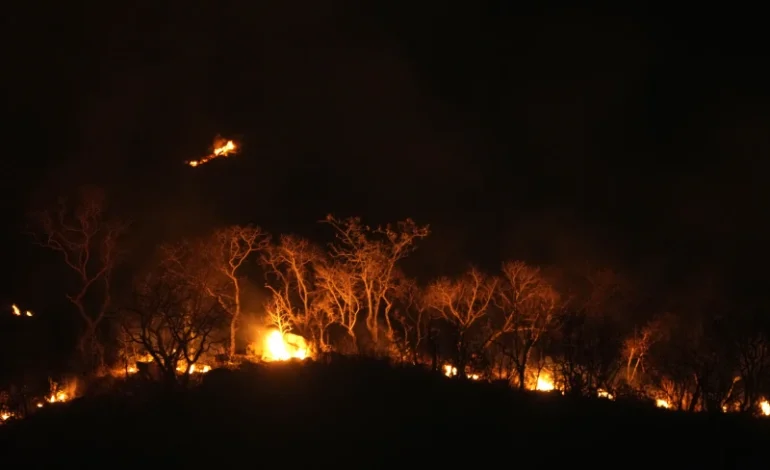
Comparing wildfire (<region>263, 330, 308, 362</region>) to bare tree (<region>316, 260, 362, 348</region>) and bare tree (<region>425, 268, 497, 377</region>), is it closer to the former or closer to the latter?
bare tree (<region>316, 260, 362, 348</region>)

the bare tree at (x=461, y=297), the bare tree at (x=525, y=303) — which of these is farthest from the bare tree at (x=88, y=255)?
the bare tree at (x=525, y=303)

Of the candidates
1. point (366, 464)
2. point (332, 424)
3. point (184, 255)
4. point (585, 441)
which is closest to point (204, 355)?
point (184, 255)

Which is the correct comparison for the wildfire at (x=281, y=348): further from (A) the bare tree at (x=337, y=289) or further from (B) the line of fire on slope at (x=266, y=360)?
(A) the bare tree at (x=337, y=289)

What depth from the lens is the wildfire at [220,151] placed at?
3904 cm

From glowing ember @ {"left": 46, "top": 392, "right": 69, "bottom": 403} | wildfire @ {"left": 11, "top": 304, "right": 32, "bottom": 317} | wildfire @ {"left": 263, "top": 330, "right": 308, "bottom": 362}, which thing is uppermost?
wildfire @ {"left": 11, "top": 304, "right": 32, "bottom": 317}

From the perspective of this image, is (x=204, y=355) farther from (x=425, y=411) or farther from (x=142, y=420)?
(x=425, y=411)

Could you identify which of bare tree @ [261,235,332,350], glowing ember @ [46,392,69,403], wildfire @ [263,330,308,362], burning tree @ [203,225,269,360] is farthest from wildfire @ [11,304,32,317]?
wildfire @ [263,330,308,362]

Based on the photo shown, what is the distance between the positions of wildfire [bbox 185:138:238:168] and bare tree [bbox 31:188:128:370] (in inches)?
334

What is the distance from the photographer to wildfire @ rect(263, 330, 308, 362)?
71.1 ft

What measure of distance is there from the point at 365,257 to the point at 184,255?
773cm

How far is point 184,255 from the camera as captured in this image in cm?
2416

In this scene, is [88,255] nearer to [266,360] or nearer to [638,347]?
[266,360]

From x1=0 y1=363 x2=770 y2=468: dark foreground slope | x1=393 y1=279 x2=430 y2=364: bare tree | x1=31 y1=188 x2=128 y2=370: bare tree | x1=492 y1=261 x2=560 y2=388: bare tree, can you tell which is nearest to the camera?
x1=0 y1=363 x2=770 y2=468: dark foreground slope

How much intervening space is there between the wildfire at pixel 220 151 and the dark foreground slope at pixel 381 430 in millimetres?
29357
